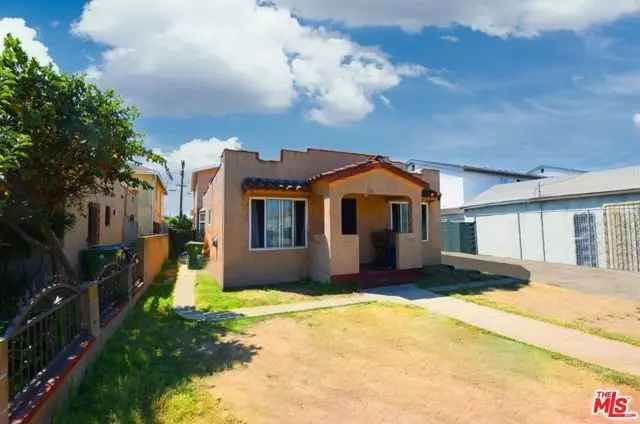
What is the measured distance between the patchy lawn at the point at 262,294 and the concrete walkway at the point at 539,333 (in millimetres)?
1801

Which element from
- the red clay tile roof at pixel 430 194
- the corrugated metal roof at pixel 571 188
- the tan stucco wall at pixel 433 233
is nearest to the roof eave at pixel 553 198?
the corrugated metal roof at pixel 571 188

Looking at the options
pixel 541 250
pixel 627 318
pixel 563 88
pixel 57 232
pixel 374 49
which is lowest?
pixel 627 318

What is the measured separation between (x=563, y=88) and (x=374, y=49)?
725cm

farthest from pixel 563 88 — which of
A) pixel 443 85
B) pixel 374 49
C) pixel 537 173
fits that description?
pixel 537 173

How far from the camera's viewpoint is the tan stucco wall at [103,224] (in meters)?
10.1

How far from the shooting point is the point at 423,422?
13.1ft

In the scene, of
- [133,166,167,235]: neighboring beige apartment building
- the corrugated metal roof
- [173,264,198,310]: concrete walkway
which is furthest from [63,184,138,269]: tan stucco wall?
the corrugated metal roof

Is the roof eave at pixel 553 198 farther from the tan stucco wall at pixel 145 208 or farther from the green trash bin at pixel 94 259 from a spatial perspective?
the tan stucco wall at pixel 145 208

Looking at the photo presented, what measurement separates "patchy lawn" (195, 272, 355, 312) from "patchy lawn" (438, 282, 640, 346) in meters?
4.40

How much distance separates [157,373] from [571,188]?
19.6m

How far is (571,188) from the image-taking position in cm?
1691

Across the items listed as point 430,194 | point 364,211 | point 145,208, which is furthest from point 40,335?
point 145,208

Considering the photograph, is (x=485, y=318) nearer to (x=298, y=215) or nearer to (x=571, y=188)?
(x=298, y=215)

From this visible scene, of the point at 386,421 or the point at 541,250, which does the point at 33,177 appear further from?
the point at 541,250
